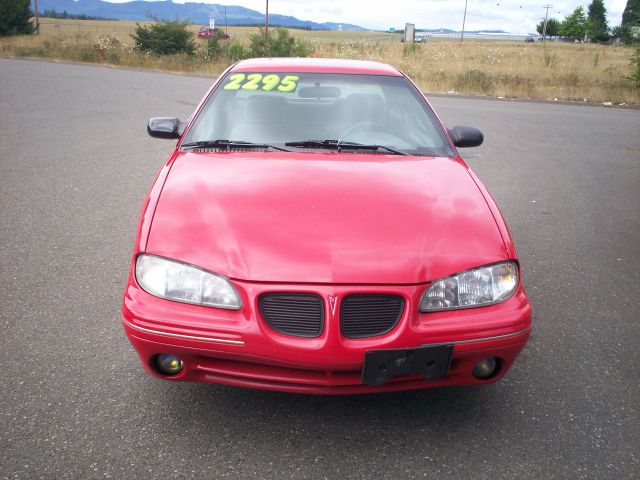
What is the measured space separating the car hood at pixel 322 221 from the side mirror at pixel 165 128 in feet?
2.58

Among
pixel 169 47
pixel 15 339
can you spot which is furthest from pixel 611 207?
pixel 169 47

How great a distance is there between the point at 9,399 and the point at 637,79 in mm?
19583

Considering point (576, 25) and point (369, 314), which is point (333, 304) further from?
point (576, 25)

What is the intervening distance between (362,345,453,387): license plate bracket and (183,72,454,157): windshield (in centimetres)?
142

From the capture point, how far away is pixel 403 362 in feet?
6.63

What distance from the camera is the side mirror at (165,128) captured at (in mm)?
3539

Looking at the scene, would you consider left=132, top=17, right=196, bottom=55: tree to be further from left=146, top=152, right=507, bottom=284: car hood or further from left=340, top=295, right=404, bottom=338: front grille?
left=340, top=295, right=404, bottom=338: front grille

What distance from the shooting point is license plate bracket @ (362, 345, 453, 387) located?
2.00 m

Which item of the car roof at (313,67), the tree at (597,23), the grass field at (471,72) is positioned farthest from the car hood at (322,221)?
the tree at (597,23)

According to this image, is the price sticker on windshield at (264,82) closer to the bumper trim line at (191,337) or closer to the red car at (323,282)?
the red car at (323,282)

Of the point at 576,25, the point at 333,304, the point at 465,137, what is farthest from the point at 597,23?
the point at 333,304

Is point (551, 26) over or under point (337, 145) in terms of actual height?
over

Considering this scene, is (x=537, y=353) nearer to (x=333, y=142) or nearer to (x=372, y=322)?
(x=372, y=322)

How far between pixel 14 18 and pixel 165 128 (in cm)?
4731
